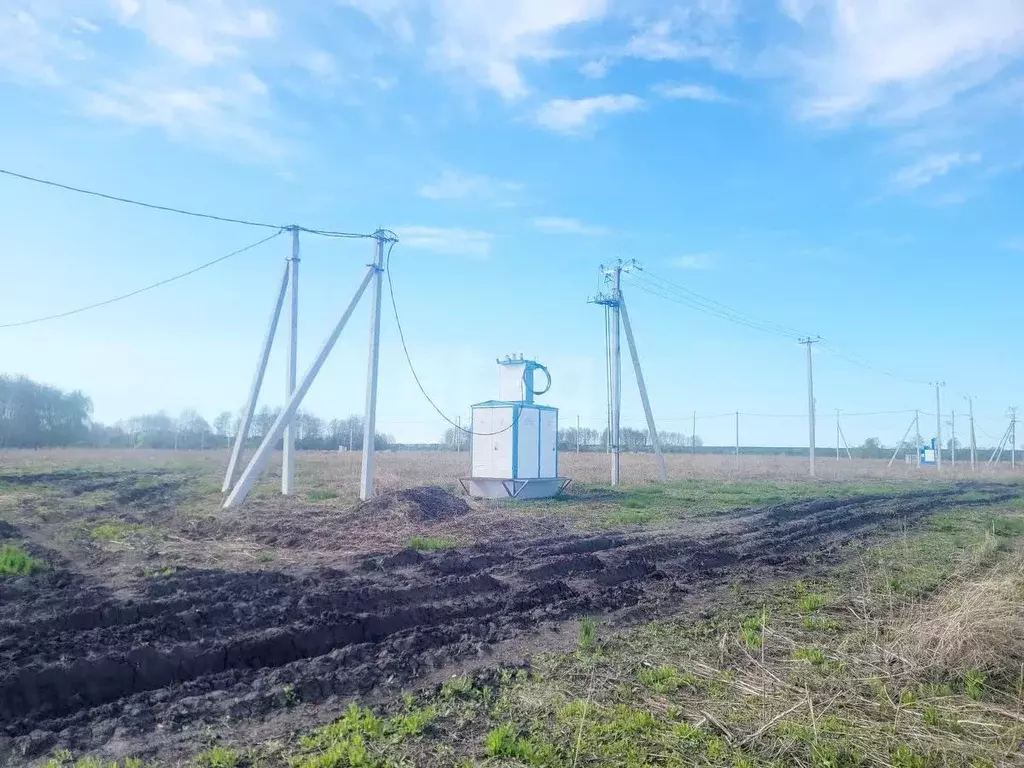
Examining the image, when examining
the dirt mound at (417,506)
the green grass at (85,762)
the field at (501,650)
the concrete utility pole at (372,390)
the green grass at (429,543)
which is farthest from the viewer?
the concrete utility pole at (372,390)

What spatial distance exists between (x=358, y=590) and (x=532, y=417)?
508 inches

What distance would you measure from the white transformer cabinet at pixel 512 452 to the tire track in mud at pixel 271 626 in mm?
8437

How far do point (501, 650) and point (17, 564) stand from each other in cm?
641

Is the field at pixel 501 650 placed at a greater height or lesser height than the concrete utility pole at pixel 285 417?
lesser

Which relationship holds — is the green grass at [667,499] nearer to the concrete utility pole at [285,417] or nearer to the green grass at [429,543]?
the green grass at [429,543]

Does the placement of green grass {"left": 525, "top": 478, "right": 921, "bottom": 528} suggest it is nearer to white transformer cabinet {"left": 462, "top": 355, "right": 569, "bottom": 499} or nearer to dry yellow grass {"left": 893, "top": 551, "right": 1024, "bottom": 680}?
white transformer cabinet {"left": 462, "top": 355, "right": 569, "bottom": 499}

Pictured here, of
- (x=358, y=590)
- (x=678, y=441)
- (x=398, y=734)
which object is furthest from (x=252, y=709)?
(x=678, y=441)

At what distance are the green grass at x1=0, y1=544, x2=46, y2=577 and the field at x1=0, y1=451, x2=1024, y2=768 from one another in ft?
0.36

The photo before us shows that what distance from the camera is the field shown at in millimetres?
4098

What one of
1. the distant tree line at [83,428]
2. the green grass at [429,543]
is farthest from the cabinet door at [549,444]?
the distant tree line at [83,428]

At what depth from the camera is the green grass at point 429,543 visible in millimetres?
11172

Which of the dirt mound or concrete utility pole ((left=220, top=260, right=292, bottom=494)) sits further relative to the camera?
concrete utility pole ((left=220, top=260, right=292, bottom=494))

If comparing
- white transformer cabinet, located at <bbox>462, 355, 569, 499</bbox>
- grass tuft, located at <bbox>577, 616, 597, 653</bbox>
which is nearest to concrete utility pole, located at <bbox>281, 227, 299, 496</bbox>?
white transformer cabinet, located at <bbox>462, 355, 569, 499</bbox>

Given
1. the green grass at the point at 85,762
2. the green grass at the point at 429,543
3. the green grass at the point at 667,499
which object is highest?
the green grass at the point at 667,499
